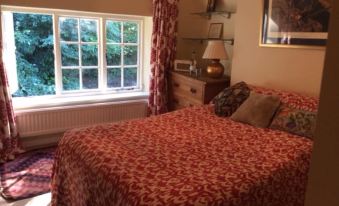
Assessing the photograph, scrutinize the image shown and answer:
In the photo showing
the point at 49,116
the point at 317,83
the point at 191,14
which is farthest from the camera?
the point at 191,14

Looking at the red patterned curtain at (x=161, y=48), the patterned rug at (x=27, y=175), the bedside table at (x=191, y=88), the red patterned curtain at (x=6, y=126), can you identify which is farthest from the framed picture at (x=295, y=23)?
the red patterned curtain at (x=6, y=126)

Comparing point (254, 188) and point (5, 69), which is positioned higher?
point (5, 69)

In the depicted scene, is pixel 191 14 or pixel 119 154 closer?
pixel 119 154

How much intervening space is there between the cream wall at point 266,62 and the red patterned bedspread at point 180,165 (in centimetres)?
75

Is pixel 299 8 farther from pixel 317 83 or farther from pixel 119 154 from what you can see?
pixel 119 154

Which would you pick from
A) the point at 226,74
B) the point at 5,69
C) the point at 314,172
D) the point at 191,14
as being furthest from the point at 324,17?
the point at 5,69

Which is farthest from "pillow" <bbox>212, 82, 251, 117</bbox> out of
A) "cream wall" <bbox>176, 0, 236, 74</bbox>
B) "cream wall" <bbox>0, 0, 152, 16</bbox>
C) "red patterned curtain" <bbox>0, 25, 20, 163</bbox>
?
"red patterned curtain" <bbox>0, 25, 20, 163</bbox>

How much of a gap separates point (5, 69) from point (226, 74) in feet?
8.27

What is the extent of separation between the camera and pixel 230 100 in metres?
2.64

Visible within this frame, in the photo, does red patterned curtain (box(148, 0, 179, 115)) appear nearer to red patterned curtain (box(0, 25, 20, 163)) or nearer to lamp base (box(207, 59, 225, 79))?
lamp base (box(207, 59, 225, 79))

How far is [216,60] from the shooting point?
3.33 metres

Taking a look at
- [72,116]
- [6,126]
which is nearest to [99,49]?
[72,116]

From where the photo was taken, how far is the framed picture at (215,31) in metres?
3.71

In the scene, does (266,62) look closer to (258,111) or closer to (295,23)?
(295,23)
